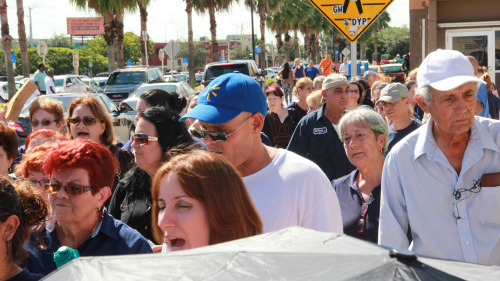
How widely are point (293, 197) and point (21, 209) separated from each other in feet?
4.30

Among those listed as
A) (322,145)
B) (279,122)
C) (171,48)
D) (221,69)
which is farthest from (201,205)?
(171,48)

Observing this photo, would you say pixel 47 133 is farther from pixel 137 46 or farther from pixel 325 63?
pixel 137 46

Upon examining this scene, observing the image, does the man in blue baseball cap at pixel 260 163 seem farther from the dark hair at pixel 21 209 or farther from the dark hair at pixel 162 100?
the dark hair at pixel 162 100

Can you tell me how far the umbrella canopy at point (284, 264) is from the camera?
142 centimetres

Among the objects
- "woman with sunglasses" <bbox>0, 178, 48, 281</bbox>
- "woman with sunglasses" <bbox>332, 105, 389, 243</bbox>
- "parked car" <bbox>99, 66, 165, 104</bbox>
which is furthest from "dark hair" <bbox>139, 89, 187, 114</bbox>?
"parked car" <bbox>99, 66, 165, 104</bbox>

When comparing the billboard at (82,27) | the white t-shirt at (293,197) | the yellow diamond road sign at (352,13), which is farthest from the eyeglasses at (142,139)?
the billboard at (82,27)

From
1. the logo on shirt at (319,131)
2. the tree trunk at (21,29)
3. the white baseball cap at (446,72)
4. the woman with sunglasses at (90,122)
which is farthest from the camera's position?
the tree trunk at (21,29)

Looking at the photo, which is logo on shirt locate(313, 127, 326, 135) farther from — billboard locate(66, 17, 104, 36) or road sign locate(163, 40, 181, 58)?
billboard locate(66, 17, 104, 36)

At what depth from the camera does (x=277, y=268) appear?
1457mm

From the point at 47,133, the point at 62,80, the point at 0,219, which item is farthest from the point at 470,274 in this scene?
the point at 62,80

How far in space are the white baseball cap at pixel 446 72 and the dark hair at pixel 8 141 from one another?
3.37 metres

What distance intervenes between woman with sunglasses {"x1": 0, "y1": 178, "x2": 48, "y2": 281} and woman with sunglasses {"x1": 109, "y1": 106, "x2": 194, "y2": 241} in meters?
1.24

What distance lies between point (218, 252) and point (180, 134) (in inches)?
131

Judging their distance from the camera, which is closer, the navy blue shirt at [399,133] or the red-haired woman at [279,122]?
the navy blue shirt at [399,133]
